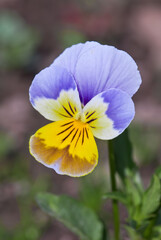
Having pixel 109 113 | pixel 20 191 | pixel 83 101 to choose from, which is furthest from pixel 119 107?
pixel 20 191

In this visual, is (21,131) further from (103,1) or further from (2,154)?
(103,1)

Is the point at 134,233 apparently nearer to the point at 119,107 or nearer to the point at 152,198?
the point at 152,198

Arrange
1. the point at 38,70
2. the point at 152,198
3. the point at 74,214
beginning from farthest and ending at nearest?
1. the point at 38,70
2. the point at 74,214
3. the point at 152,198

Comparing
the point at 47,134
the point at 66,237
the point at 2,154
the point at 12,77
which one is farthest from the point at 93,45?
the point at 12,77

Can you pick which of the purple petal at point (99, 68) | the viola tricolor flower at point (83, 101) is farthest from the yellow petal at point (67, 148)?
the purple petal at point (99, 68)

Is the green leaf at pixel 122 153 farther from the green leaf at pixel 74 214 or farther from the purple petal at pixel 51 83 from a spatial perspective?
the purple petal at pixel 51 83
